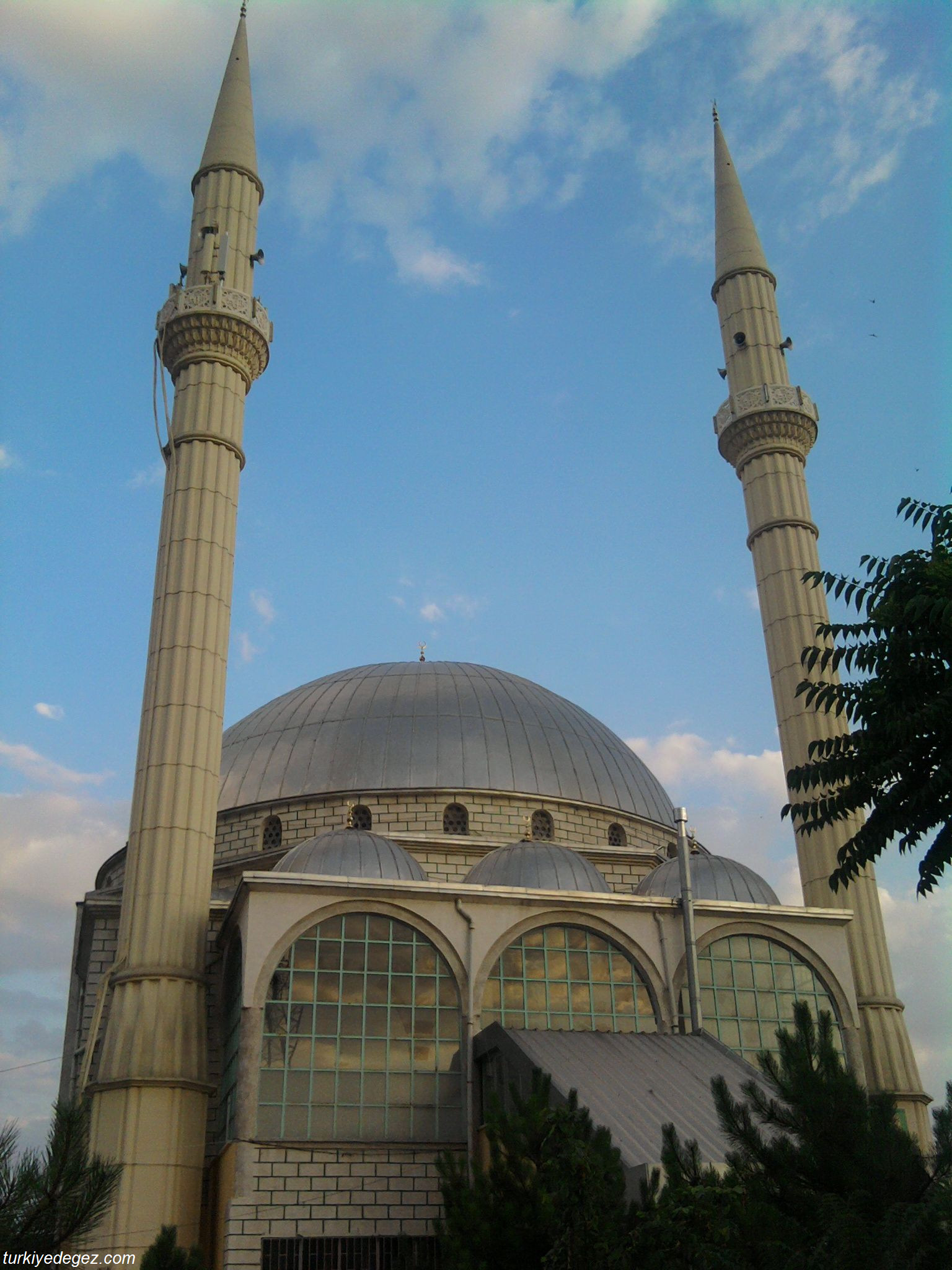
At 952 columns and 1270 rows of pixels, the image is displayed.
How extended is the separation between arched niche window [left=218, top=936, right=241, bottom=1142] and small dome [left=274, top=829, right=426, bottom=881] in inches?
62.6

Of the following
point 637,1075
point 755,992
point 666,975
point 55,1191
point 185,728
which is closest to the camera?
point 55,1191

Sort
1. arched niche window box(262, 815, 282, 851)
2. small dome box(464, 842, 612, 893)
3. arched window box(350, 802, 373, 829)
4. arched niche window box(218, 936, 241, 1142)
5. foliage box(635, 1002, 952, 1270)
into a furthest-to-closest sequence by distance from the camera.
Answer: arched niche window box(262, 815, 282, 851)
arched window box(350, 802, 373, 829)
small dome box(464, 842, 612, 893)
arched niche window box(218, 936, 241, 1142)
foliage box(635, 1002, 952, 1270)

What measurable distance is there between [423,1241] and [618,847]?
11.1 metres

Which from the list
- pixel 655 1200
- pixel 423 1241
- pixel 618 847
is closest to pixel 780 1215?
pixel 655 1200

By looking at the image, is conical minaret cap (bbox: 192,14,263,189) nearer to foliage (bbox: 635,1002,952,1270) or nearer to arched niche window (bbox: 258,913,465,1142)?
arched niche window (bbox: 258,913,465,1142)

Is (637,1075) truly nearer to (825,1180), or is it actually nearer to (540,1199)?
(540,1199)

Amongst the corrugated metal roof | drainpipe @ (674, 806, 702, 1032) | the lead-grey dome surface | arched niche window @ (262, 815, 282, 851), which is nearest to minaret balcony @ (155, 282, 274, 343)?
the lead-grey dome surface

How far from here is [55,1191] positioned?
260 inches

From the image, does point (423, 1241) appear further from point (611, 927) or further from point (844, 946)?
point (844, 946)

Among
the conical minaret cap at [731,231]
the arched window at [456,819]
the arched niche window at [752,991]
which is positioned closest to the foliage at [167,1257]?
the arched niche window at [752,991]

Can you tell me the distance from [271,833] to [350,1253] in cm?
1044

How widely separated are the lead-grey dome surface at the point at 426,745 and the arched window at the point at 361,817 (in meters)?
0.42

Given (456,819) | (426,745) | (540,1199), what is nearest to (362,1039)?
(540,1199)

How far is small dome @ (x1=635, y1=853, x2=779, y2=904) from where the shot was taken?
20.4 meters
